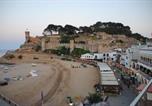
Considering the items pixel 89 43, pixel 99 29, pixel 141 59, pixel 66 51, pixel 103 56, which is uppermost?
pixel 99 29

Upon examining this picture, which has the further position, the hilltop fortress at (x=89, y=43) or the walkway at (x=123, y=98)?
the hilltop fortress at (x=89, y=43)

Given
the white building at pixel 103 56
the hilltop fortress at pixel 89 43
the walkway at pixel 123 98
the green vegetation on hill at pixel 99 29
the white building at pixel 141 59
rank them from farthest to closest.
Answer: the green vegetation on hill at pixel 99 29 → the hilltop fortress at pixel 89 43 → the white building at pixel 103 56 → the white building at pixel 141 59 → the walkway at pixel 123 98

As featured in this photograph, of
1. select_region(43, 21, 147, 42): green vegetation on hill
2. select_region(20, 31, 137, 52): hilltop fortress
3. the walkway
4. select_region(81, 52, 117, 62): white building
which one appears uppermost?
select_region(43, 21, 147, 42): green vegetation on hill

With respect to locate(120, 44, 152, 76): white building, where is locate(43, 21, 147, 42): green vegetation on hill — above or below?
above

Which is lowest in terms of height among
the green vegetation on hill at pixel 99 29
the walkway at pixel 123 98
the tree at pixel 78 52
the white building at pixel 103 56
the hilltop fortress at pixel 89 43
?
the walkway at pixel 123 98

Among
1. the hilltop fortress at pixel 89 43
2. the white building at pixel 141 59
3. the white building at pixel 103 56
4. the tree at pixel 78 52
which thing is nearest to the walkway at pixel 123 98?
the white building at pixel 141 59

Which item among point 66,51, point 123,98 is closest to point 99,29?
point 66,51

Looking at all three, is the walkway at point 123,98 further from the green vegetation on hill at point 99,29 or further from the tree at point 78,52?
the green vegetation on hill at point 99,29

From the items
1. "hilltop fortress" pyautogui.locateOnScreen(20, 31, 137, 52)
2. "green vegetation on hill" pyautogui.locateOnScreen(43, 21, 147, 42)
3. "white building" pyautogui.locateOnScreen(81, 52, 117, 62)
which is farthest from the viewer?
"green vegetation on hill" pyautogui.locateOnScreen(43, 21, 147, 42)

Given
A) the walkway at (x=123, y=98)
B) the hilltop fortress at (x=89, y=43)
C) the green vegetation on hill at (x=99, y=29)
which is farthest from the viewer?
the green vegetation on hill at (x=99, y=29)

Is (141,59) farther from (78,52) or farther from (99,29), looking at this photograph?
(99,29)

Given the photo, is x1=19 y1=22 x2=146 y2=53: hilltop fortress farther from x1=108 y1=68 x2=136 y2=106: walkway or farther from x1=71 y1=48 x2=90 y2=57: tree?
x1=108 y1=68 x2=136 y2=106: walkway

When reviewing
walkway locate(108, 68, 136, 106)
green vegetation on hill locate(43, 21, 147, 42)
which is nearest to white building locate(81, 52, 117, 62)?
green vegetation on hill locate(43, 21, 147, 42)

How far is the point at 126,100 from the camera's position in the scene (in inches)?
404
